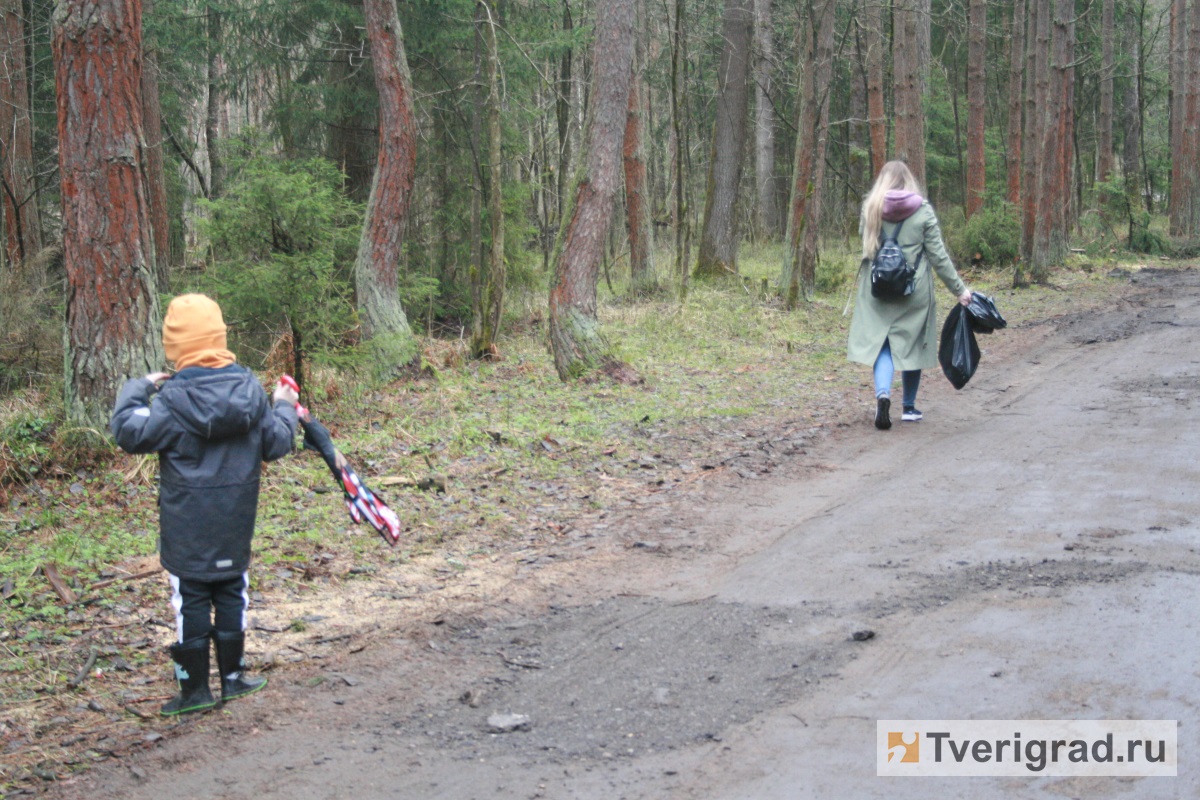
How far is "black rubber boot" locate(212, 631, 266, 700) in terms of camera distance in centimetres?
446

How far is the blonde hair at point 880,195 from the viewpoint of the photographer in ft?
30.7

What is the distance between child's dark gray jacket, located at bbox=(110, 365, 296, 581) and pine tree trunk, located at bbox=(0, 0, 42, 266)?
42.3 ft

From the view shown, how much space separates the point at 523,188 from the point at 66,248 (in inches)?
378

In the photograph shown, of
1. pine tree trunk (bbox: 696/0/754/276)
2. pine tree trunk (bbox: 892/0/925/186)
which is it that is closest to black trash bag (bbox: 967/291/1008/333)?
pine tree trunk (bbox: 696/0/754/276)

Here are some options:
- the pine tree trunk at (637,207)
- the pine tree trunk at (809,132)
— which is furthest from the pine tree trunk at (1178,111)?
the pine tree trunk at (637,207)

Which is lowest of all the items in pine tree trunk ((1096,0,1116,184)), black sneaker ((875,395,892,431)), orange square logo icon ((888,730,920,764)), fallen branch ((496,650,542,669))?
fallen branch ((496,650,542,669))

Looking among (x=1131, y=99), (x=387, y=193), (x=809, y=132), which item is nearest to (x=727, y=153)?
(x=809, y=132)

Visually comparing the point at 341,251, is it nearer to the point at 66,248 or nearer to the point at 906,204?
the point at 66,248

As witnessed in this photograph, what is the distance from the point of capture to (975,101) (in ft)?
83.9

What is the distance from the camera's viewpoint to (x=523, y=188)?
17156 mm

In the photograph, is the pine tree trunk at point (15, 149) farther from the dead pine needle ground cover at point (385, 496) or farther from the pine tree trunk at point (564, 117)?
the pine tree trunk at point (564, 117)

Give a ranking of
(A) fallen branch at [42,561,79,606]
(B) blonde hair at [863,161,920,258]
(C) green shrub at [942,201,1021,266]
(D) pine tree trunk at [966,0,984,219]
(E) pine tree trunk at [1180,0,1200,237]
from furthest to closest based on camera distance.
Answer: (E) pine tree trunk at [1180,0,1200,237] < (C) green shrub at [942,201,1021,266] < (D) pine tree trunk at [966,0,984,219] < (B) blonde hair at [863,161,920,258] < (A) fallen branch at [42,561,79,606]

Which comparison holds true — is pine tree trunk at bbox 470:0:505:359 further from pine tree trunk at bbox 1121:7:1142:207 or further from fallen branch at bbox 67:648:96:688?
pine tree trunk at bbox 1121:7:1142:207

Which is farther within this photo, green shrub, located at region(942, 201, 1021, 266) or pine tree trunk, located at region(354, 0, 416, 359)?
green shrub, located at region(942, 201, 1021, 266)
